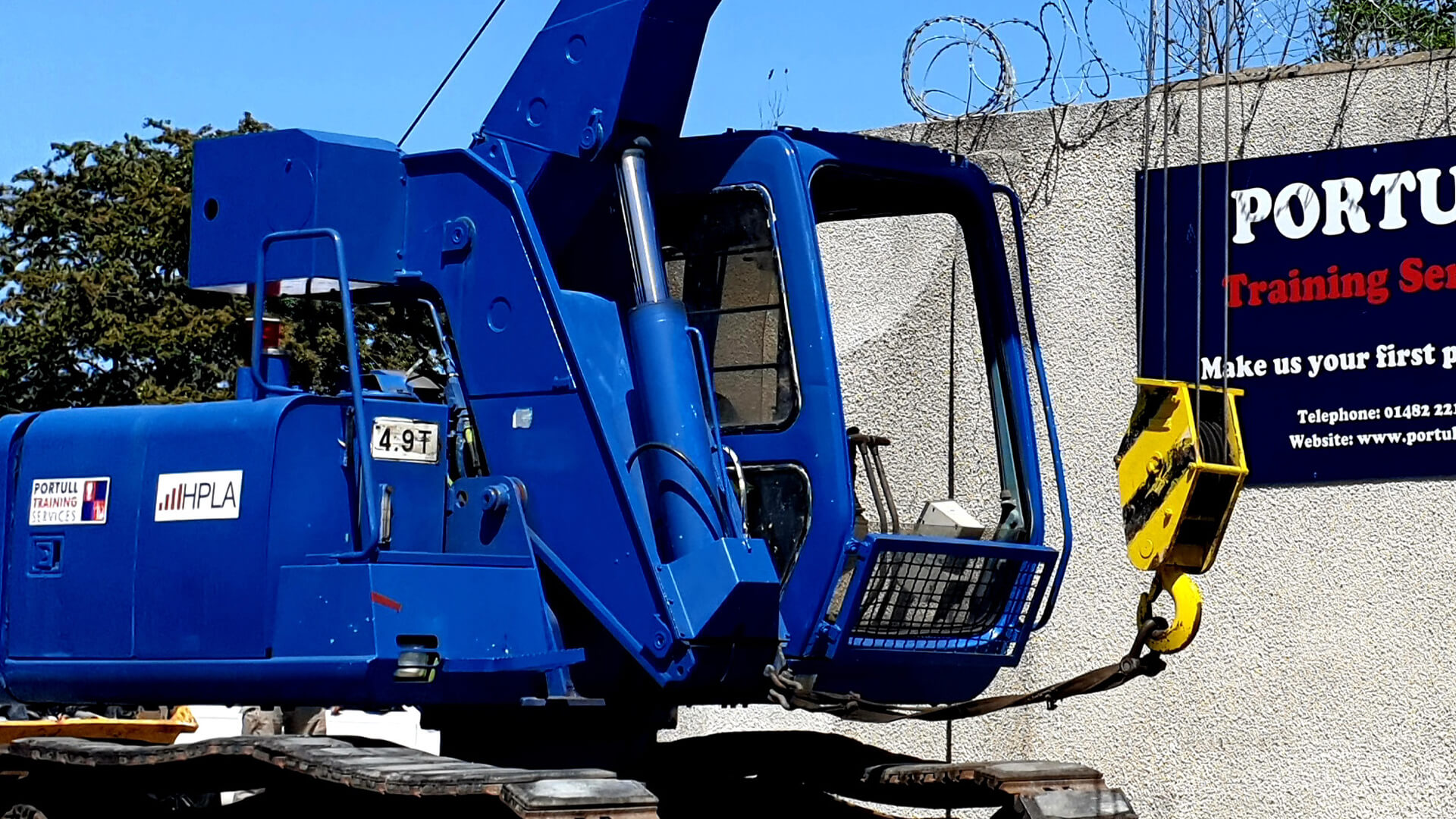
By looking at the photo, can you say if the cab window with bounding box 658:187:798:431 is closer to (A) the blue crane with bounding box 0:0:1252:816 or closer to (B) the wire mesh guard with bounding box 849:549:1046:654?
(A) the blue crane with bounding box 0:0:1252:816

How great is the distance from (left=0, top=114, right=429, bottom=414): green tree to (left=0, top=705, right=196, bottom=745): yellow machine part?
35.0ft

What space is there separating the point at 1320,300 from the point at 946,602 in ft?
12.3

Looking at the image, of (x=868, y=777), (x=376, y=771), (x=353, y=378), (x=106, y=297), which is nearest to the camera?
(x=376, y=771)

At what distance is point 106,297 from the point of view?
81.6 feet

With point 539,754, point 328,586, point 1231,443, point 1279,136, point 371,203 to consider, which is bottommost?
point 539,754

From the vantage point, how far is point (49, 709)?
800cm

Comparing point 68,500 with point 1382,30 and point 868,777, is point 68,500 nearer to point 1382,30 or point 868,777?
point 868,777

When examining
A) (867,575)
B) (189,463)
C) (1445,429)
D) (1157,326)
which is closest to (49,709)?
(189,463)

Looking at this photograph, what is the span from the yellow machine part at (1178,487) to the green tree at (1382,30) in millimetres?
4107

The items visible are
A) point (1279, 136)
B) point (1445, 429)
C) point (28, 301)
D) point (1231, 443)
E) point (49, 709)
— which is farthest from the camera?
point (28, 301)

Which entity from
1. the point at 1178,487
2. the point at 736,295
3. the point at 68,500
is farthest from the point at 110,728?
the point at 1178,487

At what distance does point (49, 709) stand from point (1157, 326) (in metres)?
5.58

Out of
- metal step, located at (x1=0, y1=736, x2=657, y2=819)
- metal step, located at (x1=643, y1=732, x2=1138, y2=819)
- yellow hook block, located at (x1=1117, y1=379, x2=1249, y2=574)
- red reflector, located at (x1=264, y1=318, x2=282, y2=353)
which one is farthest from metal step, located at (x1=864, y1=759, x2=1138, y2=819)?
red reflector, located at (x1=264, y1=318, x2=282, y2=353)

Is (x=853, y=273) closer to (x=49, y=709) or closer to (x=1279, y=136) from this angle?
(x=1279, y=136)
